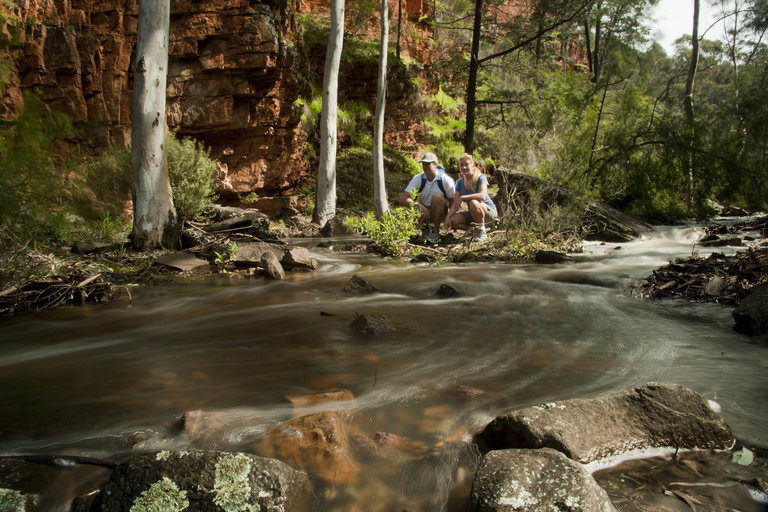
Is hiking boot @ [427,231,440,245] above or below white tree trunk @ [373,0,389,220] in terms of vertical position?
below

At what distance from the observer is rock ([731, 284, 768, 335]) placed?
411 cm

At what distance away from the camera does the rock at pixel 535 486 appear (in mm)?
1806

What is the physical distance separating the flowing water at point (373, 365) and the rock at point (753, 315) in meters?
0.14

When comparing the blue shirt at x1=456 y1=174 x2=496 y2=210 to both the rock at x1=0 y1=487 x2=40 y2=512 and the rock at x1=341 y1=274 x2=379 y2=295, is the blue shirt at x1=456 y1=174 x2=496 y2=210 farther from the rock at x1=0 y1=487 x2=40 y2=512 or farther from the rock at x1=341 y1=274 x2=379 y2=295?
the rock at x1=0 y1=487 x2=40 y2=512

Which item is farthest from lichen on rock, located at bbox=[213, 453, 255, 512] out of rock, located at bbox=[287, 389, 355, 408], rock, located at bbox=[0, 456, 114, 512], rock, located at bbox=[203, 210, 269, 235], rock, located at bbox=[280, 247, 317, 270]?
rock, located at bbox=[203, 210, 269, 235]

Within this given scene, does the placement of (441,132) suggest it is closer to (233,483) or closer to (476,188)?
(476,188)

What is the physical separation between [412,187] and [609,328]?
19.7 ft

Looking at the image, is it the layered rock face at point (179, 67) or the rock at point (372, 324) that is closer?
the rock at point (372, 324)

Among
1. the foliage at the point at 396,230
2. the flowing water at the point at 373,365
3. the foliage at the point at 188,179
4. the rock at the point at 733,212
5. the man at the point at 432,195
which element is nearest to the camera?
the flowing water at the point at 373,365

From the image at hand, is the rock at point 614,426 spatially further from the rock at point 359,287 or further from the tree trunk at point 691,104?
the tree trunk at point 691,104

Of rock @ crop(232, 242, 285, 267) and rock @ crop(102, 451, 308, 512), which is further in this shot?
rock @ crop(232, 242, 285, 267)

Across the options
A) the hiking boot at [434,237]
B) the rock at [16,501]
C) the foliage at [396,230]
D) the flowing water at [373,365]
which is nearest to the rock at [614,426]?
the flowing water at [373,365]

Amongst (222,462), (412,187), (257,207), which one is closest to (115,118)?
(257,207)

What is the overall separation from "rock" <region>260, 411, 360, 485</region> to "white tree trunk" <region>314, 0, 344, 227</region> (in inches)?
463
